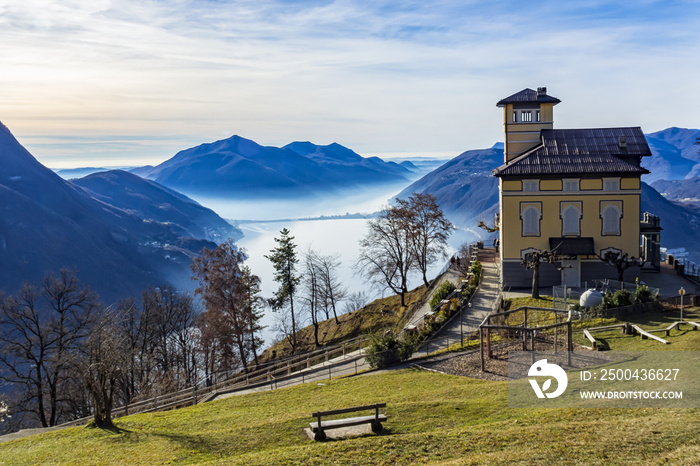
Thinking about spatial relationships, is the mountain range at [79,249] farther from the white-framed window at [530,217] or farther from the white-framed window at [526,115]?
the white-framed window at [530,217]

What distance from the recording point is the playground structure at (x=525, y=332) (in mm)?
21938

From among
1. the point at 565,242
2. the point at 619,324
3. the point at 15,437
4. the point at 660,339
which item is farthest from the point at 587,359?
the point at 15,437

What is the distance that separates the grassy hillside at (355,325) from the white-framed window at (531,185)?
1718cm

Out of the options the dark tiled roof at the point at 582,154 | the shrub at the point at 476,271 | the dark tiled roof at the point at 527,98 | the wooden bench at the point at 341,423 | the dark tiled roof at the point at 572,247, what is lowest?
the wooden bench at the point at 341,423

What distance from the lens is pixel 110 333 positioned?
23625 mm

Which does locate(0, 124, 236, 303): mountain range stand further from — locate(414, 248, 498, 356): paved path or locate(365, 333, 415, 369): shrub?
locate(365, 333, 415, 369): shrub

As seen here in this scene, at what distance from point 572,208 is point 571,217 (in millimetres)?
596

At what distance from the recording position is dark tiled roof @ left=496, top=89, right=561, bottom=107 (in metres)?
40.5

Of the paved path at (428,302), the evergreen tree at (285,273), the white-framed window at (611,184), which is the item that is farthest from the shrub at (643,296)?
the evergreen tree at (285,273)

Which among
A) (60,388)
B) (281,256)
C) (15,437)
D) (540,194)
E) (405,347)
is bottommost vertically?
(60,388)

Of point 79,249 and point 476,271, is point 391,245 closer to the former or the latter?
point 476,271

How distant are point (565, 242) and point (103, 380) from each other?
28.3 m

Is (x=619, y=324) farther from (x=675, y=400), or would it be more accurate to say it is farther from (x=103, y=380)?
(x=103, y=380)

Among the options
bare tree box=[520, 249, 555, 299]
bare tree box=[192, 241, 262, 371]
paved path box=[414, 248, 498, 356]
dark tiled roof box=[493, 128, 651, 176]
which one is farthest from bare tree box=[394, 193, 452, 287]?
bare tree box=[520, 249, 555, 299]
